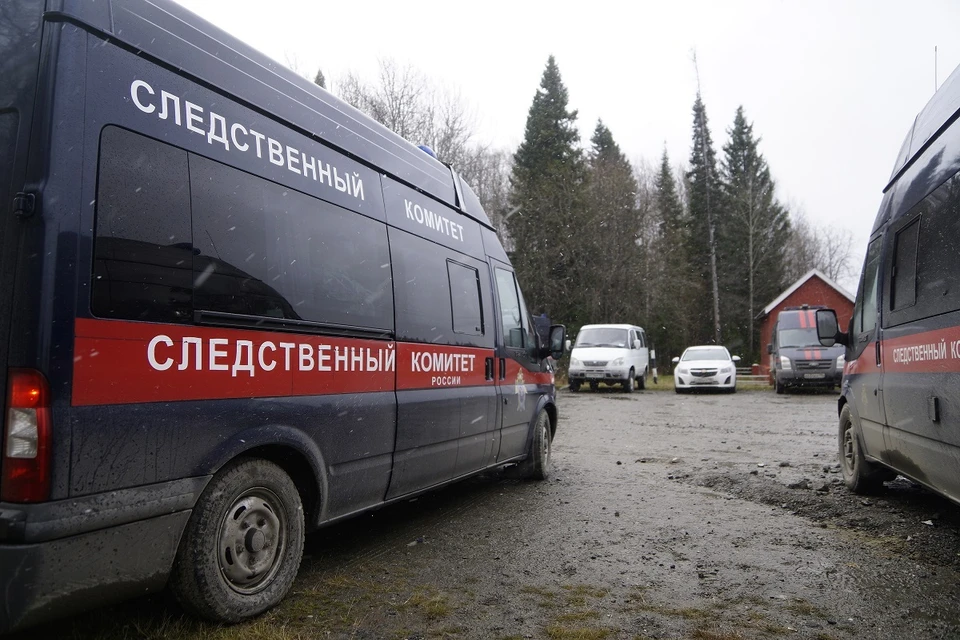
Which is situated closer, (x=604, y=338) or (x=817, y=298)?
(x=604, y=338)

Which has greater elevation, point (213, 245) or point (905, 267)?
point (905, 267)

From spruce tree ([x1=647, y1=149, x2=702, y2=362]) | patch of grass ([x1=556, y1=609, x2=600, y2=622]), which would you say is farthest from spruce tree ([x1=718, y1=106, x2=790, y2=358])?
patch of grass ([x1=556, y1=609, x2=600, y2=622])

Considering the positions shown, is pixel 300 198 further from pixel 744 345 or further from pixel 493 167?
pixel 744 345

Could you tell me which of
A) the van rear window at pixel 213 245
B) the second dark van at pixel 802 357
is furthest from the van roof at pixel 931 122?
the second dark van at pixel 802 357

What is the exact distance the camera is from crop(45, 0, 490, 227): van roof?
2.90m

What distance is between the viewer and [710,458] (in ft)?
28.9

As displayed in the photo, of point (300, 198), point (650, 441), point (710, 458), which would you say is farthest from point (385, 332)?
point (650, 441)

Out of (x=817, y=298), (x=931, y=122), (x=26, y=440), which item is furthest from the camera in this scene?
(x=817, y=298)

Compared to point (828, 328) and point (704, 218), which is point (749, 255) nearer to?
point (704, 218)

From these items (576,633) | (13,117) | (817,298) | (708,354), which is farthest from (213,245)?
(817,298)

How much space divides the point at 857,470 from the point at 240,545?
17.9ft

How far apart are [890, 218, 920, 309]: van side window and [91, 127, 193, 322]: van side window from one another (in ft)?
14.6

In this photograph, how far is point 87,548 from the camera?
259 centimetres

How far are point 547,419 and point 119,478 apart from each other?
5385mm
